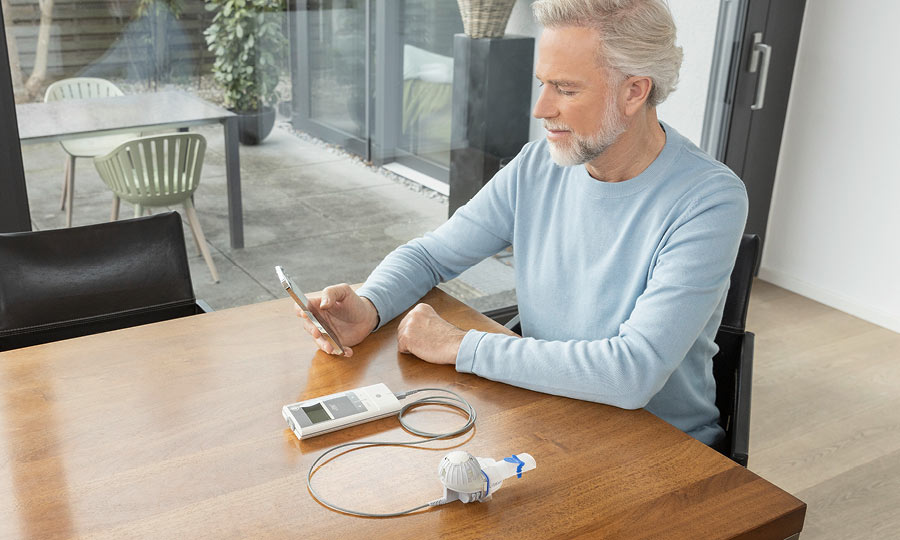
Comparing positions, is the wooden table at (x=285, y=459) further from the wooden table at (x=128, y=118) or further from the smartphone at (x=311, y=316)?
the wooden table at (x=128, y=118)

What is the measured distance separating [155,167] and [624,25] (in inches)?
64.1

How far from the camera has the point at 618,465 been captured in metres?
1.24

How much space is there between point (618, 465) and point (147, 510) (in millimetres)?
653

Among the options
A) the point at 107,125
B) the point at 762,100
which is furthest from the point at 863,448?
the point at 107,125

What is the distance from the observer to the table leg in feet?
8.77

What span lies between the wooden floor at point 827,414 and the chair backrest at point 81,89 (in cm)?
221

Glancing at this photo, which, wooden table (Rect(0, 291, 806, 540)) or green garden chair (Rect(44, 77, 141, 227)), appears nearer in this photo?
wooden table (Rect(0, 291, 806, 540))

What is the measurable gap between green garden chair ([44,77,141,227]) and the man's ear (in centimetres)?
154

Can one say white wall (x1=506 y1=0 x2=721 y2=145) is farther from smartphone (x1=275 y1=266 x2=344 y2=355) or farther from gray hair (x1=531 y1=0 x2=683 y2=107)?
smartphone (x1=275 y1=266 x2=344 y2=355)

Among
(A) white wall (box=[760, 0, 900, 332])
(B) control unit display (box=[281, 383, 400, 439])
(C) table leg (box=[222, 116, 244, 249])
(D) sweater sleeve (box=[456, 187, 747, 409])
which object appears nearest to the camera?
(B) control unit display (box=[281, 383, 400, 439])

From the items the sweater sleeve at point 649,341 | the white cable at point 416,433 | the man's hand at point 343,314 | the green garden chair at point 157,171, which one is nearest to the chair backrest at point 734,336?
the sweater sleeve at point 649,341

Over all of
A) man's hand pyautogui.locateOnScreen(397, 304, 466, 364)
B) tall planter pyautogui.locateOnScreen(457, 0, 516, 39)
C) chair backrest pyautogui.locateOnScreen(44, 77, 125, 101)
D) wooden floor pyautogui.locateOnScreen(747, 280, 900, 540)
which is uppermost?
tall planter pyautogui.locateOnScreen(457, 0, 516, 39)

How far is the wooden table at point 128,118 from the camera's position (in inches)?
93.4

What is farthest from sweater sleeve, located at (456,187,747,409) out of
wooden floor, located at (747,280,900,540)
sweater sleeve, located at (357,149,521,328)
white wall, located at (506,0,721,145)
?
white wall, located at (506,0,721,145)
